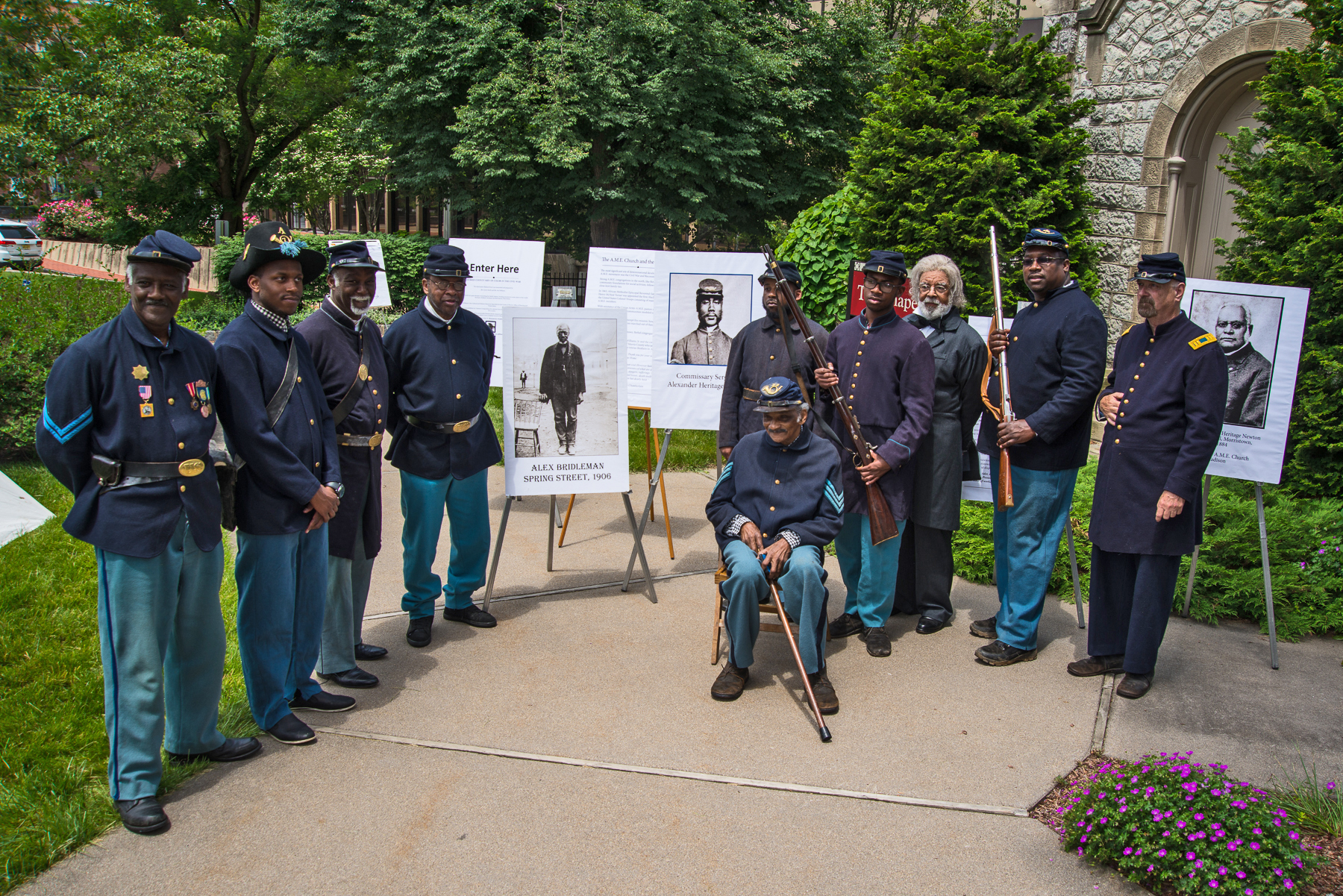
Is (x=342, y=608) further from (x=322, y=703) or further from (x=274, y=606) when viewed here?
(x=274, y=606)

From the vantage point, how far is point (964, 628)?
568 centimetres

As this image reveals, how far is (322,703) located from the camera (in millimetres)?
4492

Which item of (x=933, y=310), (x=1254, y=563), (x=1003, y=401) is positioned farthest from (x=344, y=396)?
(x=1254, y=563)

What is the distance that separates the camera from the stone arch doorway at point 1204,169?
898 centimetres

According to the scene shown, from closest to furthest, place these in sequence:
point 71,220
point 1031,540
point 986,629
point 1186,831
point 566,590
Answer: point 1186,831
point 1031,540
point 986,629
point 566,590
point 71,220

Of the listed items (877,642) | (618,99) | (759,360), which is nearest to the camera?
(877,642)

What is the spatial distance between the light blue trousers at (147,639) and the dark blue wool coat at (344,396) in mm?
826

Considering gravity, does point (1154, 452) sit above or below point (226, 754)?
above

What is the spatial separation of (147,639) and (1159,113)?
31.7 ft

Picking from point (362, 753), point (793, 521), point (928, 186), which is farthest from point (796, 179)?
point (362, 753)

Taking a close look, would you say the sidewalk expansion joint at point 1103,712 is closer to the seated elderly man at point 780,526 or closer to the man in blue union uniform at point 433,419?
the seated elderly man at point 780,526

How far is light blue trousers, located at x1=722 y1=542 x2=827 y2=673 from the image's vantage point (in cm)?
454

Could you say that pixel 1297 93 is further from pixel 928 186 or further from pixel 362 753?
pixel 362 753

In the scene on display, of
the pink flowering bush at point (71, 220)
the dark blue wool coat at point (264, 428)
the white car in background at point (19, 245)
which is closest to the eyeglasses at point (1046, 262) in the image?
the dark blue wool coat at point (264, 428)
